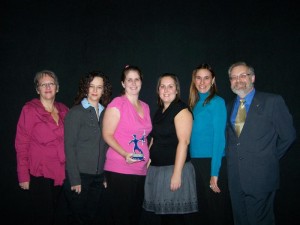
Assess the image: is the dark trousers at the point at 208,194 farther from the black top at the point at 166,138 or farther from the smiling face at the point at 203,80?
the smiling face at the point at 203,80

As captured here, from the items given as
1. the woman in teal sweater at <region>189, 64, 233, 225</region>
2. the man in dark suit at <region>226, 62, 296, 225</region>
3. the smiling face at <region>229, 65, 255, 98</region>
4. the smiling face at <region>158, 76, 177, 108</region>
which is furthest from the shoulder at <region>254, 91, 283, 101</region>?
the smiling face at <region>158, 76, 177, 108</region>

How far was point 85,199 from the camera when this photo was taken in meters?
1.96

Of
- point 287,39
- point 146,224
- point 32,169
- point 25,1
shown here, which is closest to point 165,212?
point 146,224

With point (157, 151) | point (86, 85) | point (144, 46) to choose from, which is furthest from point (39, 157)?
point (144, 46)

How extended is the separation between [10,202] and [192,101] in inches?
96.1

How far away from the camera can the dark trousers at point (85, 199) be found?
1927 mm

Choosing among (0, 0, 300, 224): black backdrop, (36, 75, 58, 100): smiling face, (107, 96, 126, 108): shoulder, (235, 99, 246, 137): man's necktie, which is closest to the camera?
(107, 96, 126, 108): shoulder

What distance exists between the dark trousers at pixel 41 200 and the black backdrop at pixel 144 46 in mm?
758

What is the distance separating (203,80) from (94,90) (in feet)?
3.45

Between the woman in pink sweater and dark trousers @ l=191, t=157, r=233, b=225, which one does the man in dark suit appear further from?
the woman in pink sweater

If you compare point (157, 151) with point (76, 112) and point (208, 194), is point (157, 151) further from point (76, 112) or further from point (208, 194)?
point (76, 112)

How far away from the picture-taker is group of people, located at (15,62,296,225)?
5.93 feet

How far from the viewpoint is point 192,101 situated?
2227 millimetres

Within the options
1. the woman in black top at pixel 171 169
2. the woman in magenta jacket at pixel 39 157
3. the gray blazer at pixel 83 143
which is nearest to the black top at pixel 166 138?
the woman in black top at pixel 171 169
